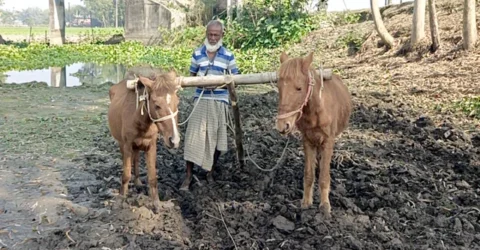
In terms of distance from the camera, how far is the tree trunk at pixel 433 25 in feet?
41.9

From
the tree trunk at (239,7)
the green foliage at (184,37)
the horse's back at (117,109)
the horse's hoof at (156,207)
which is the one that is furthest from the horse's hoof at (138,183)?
the green foliage at (184,37)

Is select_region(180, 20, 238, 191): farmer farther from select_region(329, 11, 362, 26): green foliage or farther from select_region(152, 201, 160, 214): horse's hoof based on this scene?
select_region(329, 11, 362, 26): green foliage

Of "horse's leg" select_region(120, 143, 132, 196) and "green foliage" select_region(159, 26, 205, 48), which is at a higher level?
"green foliage" select_region(159, 26, 205, 48)

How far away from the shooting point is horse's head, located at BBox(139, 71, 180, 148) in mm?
4887

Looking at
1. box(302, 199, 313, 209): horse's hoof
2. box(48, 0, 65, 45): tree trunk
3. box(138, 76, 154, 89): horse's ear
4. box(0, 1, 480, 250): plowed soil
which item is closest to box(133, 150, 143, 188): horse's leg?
box(0, 1, 480, 250): plowed soil

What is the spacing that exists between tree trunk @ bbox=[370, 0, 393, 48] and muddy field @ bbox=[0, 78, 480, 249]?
24.4 feet

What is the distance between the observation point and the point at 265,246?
180 inches

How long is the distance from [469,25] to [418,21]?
75.5 inches

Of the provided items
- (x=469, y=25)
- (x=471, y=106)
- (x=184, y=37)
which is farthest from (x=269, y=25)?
(x=471, y=106)

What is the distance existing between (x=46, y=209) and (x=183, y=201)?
Result: 1.49 m

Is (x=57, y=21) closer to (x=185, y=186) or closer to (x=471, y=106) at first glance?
(x=471, y=106)

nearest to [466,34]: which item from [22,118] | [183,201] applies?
[183,201]

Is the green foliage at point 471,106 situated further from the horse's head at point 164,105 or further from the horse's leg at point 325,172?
the horse's head at point 164,105

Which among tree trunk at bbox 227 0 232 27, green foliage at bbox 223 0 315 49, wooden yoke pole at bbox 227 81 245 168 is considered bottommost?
wooden yoke pole at bbox 227 81 245 168
